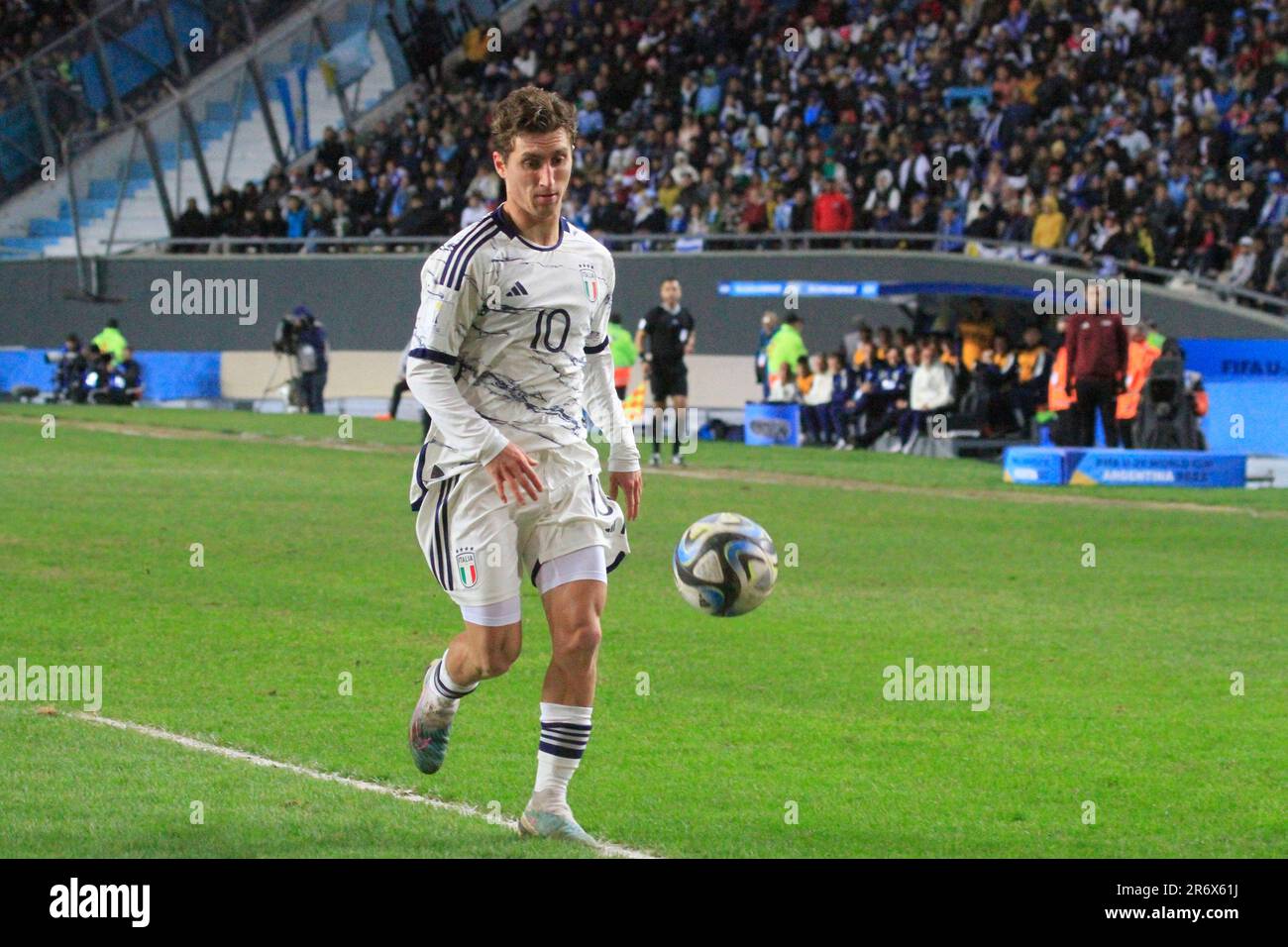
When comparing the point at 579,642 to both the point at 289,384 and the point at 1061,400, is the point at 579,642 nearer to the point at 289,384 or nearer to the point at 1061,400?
the point at 1061,400

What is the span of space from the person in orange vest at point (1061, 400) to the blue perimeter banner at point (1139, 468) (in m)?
1.66

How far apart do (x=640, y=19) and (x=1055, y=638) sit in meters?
33.0

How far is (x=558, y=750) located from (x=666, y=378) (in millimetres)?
19570

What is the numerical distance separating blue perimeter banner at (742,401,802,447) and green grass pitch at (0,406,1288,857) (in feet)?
31.9

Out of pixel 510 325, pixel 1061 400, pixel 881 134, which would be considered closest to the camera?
pixel 510 325

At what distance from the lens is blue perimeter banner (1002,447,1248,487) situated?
22.8m

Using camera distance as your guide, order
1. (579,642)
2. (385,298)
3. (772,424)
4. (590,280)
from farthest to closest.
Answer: (385,298), (772,424), (590,280), (579,642)

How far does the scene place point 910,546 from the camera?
16672mm

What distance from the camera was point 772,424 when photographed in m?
30.0

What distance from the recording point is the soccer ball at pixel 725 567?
7.49 meters

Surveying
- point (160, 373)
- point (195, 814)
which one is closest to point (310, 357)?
point (160, 373)

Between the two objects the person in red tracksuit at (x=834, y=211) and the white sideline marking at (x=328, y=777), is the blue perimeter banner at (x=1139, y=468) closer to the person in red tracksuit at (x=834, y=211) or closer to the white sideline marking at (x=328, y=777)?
the person in red tracksuit at (x=834, y=211)
